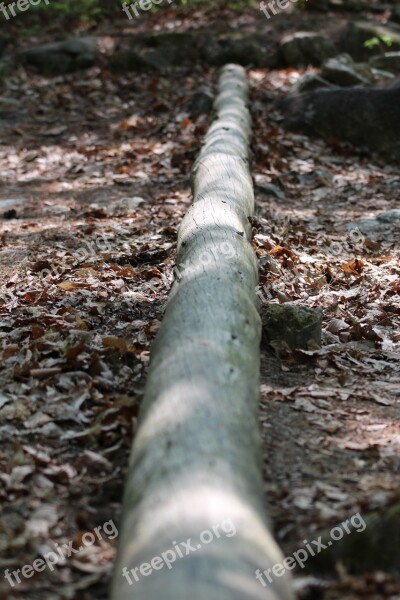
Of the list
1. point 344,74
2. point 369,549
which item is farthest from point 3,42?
point 369,549

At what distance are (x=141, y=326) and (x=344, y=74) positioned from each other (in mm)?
7157

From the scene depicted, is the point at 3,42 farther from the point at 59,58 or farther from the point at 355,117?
the point at 355,117

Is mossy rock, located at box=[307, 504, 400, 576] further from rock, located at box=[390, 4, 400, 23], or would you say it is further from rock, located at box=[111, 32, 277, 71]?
rock, located at box=[390, 4, 400, 23]

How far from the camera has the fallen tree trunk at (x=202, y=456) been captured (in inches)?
80.4

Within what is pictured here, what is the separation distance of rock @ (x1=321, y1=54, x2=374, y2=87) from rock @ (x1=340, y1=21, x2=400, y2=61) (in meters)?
1.83

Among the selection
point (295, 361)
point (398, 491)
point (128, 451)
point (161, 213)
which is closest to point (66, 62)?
point (161, 213)

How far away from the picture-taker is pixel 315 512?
286 cm

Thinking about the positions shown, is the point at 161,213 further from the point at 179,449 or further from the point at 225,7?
the point at 225,7

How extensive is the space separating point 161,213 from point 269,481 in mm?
4183

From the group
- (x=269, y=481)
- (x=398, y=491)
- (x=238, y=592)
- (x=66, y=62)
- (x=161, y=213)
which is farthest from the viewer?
(x=66, y=62)

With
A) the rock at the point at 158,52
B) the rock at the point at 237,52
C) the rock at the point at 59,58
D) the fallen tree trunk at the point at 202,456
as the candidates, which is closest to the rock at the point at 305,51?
the rock at the point at 237,52

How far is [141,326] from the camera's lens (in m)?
4.51

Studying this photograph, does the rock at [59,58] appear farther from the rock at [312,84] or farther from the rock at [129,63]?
the rock at [312,84]

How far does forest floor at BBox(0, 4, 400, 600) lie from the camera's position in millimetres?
2889
